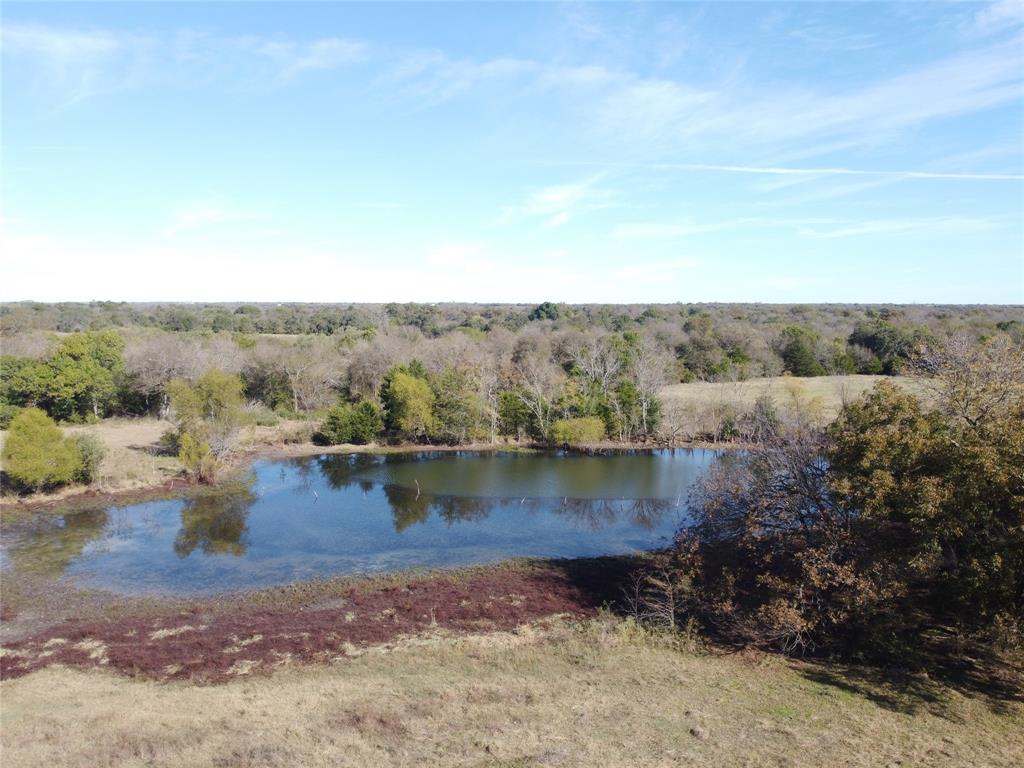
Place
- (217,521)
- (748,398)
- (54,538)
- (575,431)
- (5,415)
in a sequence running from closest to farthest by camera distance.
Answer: (54,538)
(217,521)
(5,415)
(575,431)
(748,398)

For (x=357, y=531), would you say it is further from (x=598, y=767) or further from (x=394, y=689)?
(x=598, y=767)

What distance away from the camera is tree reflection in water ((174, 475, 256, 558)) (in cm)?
3016

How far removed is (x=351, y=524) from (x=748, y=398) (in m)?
42.0

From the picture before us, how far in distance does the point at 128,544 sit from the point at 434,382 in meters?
27.0

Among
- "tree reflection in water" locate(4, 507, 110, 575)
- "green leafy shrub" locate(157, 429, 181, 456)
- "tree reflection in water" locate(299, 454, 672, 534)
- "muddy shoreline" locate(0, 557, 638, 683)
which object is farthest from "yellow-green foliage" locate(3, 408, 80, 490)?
"tree reflection in water" locate(299, 454, 672, 534)

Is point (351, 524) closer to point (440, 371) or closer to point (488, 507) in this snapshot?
point (488, 507)

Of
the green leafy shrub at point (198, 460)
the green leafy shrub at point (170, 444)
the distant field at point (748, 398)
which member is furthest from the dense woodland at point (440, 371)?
the green leafy shrub at point (198, 460)

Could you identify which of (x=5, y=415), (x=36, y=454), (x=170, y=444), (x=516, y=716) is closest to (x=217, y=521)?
(x=36, y=454)

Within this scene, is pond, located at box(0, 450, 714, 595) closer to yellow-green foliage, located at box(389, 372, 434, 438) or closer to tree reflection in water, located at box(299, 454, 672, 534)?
tree reflection in water, located at box(299, 454, 672, 534)

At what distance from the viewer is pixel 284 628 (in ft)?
69.4

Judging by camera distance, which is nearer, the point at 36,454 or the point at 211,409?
the point at 36,454

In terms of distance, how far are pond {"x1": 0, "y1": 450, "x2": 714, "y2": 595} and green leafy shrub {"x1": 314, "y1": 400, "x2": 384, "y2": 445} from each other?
4.95 metres

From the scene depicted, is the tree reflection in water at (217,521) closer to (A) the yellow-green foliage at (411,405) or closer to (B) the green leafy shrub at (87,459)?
(B) the green leafy shrub at (87,459)

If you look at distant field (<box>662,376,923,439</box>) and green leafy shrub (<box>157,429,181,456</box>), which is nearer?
green leafy shrub (<box>157,429,181,456</box>)
